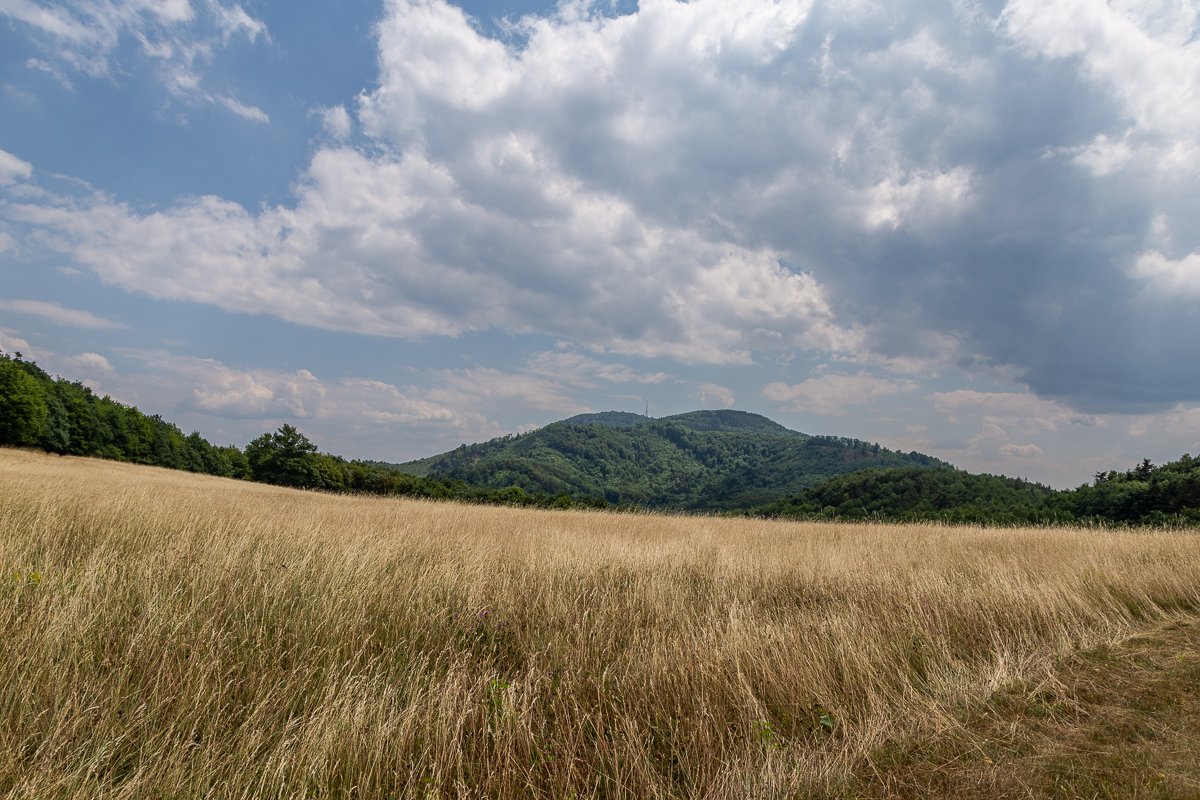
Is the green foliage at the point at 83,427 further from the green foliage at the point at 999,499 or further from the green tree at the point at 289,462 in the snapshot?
A: the green foliage at the point at 999,499

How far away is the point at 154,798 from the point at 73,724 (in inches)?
35.8

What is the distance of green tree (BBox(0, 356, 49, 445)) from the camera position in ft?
179

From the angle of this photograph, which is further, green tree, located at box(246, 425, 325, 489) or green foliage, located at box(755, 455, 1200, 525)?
green tree, located at box(246, 425, 325, 489)

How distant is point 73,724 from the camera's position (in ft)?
10.9

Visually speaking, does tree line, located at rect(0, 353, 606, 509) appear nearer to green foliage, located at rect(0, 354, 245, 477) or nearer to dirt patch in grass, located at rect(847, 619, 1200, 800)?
green foliage, located at rect(0, 354, 245, 477)

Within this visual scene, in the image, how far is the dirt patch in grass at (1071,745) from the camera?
369 cm

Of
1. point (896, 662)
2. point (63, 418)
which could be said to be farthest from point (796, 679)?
point (63, 418)

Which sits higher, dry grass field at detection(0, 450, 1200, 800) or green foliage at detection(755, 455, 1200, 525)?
green foliage at detection(755, 455, 1200, 525)

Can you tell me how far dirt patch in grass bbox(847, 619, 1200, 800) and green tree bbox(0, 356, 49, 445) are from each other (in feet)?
257

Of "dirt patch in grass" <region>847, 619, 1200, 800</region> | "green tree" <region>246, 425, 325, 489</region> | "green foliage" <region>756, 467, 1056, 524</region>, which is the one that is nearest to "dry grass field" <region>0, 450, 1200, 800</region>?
"dirt patch in grass" <region>847, 619, 1200, 800</region>

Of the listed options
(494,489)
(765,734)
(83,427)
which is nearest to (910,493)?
(494,489)

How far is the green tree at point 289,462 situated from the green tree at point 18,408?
21.0 meters

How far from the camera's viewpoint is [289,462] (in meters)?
66.9

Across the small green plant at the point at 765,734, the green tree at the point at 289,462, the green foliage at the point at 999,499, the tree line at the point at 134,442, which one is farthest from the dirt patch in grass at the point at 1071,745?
the green tree at the point at 289,462
